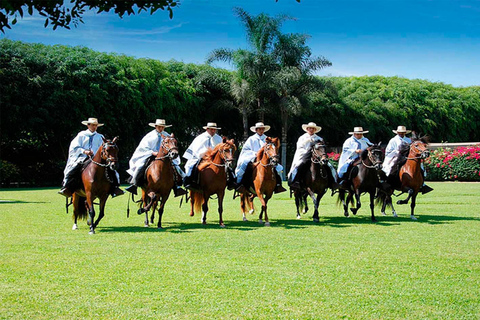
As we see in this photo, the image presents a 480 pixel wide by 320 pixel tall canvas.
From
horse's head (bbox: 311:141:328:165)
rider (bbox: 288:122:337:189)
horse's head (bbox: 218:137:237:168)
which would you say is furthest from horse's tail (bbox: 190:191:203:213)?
horse's head (bbox: 311:141:328:165)

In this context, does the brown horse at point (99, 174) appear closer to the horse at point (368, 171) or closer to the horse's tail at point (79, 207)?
the horse's tail at point (79, 207)

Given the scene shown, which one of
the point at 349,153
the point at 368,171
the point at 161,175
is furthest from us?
the point at 349,153

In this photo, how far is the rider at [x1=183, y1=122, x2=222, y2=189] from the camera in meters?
13.6

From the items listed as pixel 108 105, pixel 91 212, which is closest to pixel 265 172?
pixel 91 212

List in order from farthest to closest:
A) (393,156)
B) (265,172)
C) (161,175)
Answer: (393,156), (265,172), (161,175)

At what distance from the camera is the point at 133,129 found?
3719cm

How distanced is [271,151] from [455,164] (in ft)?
79.9

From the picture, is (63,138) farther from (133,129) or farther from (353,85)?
(353,85)

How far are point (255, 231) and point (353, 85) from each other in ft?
142

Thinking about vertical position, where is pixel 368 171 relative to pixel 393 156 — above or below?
below

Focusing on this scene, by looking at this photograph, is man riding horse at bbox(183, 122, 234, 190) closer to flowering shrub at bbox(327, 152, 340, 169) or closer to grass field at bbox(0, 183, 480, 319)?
grass field at bbox(0, 183, 480, 319)

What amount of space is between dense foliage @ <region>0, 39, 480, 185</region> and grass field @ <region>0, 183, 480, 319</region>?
20.6 meters

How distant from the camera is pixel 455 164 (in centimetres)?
3400

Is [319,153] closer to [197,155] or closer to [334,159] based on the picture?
[197,155]
